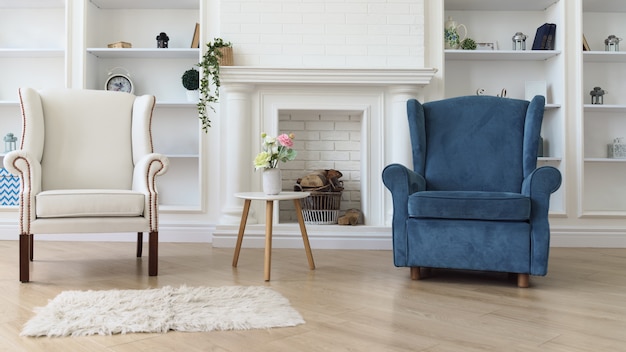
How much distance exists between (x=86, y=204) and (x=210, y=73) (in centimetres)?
158

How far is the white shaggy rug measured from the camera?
1804 millimetres

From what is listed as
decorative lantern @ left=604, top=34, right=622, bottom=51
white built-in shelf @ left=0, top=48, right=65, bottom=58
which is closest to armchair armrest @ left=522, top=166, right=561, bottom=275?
decorative lantern @ left=604, top=34, right=622, bottom=51

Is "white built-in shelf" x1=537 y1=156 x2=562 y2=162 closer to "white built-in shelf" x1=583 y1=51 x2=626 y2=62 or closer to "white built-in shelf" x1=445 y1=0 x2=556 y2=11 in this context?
"white built-in shelf" x1=583 y1=51 x2=626 y2=62

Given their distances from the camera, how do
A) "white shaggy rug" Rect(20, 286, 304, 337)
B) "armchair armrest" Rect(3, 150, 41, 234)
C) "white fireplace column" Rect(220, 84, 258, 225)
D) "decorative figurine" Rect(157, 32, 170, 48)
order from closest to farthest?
"white shaggy rug" Rect(20, 286, 304, 337) → "armchair armrest" Rect(3, 150, 41, 234) → "white fireplace column" Rect(220, 84, 258, 225) → "decorative figurine" Rect(157, 32, 170, 48)

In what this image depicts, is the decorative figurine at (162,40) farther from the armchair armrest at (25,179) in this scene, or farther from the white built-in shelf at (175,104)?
the armchair armrest at (25,179)

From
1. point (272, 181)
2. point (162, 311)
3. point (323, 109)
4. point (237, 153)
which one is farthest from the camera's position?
point (323, 109)

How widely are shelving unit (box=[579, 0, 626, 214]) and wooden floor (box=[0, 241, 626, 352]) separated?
866 millimetres

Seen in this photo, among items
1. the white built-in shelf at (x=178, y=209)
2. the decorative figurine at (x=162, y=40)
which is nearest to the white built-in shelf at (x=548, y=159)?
the white built-in shelf at (x=178, y=209)

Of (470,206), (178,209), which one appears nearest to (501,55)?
A: (470,206)

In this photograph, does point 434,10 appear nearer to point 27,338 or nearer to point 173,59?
point 173,59

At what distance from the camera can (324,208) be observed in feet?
13.3

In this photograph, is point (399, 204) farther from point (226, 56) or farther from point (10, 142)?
point (10, 142)

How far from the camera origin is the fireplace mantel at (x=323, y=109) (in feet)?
12.7

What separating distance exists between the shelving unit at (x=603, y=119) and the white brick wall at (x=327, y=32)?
164 cm
